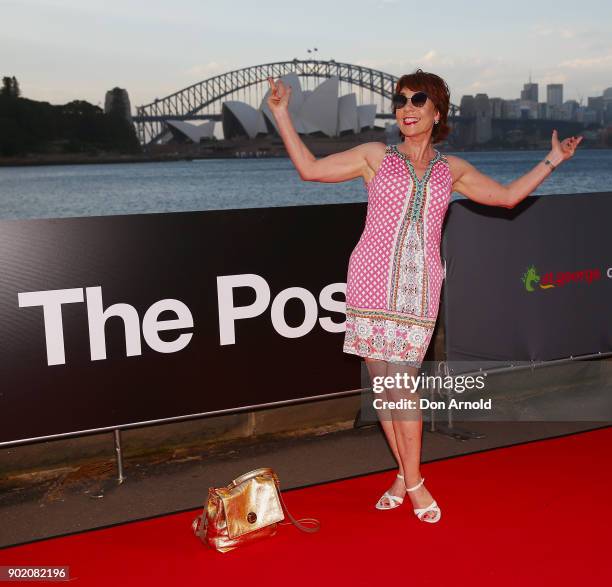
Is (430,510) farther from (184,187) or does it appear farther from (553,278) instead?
(184,187)

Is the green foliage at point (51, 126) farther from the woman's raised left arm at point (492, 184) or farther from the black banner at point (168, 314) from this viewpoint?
the woman's raised left arm at point (492, 184)

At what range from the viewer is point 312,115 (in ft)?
310

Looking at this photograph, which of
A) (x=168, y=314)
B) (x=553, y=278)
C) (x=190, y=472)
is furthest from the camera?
(x=553, y=278)

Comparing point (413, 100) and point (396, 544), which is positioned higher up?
point (413, 100)

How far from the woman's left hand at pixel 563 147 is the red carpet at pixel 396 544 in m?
1.72

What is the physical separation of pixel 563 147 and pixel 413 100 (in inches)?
37.0

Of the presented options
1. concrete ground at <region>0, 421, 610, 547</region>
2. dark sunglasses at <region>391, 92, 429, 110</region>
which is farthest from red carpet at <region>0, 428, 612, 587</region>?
dark sunglasses at <region>391, 92, 429, 110</region>

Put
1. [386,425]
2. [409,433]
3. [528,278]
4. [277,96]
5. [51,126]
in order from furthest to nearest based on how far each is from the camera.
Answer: [51,126]
[528,278]
[386,425]
[409,433]
[277,96]

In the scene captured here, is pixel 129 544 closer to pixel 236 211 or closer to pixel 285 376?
pixel 285 376

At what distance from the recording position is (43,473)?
4.96m

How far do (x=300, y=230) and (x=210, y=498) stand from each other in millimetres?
1883

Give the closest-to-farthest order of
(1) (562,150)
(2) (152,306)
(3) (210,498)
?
(3) (210,498)
(1) (562,150)
(2) (152,306)

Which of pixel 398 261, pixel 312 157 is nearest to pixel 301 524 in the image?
pixel 398 261

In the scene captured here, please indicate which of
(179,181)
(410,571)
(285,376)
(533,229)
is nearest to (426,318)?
(410,571)
